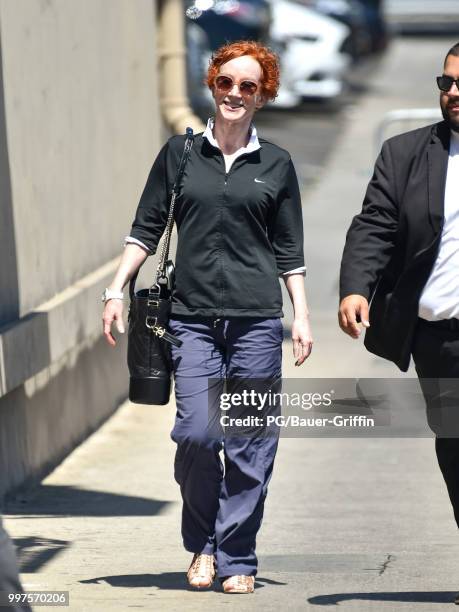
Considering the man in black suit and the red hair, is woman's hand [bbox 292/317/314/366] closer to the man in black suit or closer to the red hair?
the man in black suit

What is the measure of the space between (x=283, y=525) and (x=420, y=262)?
7.05 ft

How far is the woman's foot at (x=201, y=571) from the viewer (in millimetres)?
5219

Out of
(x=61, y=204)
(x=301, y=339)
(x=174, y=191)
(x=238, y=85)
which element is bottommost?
(x=61, y=204)

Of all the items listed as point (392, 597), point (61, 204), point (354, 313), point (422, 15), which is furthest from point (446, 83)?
point (422, 15)

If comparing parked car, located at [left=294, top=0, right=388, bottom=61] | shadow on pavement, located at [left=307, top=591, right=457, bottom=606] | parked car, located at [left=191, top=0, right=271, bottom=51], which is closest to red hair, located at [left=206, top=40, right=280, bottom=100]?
shadow on pavement, located at [left=307, top=591, right=457, bottom=606]

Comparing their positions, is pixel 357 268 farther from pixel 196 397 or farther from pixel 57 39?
pixel 57 39

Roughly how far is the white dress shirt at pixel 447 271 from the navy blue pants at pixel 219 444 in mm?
581

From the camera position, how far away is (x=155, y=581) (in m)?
5.38

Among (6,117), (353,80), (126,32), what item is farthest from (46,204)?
(353,80)

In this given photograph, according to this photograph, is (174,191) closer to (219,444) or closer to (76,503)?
(219,444)

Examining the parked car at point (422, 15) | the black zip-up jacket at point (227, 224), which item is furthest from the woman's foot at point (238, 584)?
the parked car at point (422, 15)

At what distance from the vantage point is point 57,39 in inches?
312

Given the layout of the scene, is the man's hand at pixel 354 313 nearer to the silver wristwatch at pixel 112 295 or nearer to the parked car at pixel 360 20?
the silver wristwatch at pixel 112 295

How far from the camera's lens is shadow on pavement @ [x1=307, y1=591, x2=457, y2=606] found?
5035mm
